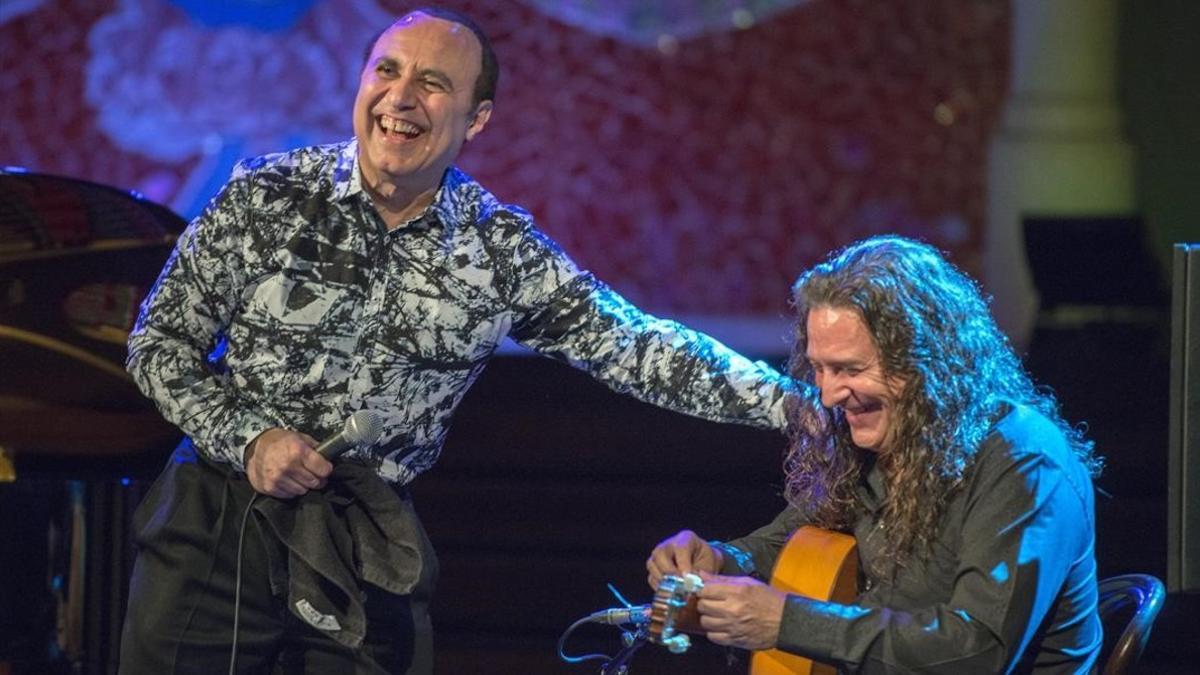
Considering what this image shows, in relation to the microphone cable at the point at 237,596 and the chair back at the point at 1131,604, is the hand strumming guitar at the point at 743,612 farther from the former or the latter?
the microphone cable at the point at 237,596

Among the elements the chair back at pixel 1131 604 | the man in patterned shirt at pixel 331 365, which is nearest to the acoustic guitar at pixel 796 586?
the man in patterned shirt at pixel 331 365

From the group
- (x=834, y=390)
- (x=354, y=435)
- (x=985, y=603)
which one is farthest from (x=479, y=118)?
(x=985, y=603)

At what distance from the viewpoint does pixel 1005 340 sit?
2492 millimetres

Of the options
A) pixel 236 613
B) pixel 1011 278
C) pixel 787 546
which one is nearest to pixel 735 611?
pixel 787 546

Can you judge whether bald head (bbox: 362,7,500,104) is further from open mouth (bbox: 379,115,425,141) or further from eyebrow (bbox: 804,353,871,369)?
eyebrow (bbox: 804,353,871,369)

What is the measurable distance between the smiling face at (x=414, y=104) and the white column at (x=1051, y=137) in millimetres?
3429

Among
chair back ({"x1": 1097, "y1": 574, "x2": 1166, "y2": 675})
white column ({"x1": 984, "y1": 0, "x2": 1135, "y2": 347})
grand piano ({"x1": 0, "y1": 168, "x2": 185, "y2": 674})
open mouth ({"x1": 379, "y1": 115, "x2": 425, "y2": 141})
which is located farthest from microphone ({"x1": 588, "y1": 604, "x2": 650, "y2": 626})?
white column ({"x1": 984, "y1": 0, "x2": 1135, "y2": 347})

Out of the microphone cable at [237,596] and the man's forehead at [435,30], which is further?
the man's forehead at [435,30]

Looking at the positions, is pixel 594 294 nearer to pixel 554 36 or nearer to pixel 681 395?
pixel 681 395

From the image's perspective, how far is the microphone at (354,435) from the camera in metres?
2.39

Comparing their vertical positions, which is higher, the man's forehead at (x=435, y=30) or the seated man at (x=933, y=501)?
the man's forehead at (x=435, y=30)

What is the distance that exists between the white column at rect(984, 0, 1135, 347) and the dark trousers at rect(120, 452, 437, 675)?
362 centimetres

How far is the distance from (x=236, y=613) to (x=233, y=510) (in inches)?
6.2

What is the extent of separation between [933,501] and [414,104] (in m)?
1.01
